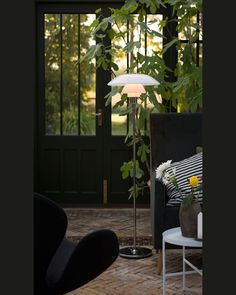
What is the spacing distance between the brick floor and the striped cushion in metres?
0.51

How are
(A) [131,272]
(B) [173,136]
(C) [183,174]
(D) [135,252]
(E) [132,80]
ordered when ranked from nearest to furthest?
(A) [131,272]
(C) [183,174]
(E) [132,80]
(D) [135,252]
(B) [173,136]

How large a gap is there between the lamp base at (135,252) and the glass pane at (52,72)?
2427 millimetres

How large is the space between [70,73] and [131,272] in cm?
319

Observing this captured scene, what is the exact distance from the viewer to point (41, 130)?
641 centimetres

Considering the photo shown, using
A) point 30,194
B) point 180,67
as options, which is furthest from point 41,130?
point 30,194

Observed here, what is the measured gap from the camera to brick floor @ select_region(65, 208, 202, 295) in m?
3.40

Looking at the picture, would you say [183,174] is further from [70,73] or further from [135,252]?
[70,73]

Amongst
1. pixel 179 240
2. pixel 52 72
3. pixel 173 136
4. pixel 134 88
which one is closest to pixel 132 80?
pixel 134 88

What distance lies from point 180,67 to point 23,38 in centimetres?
513

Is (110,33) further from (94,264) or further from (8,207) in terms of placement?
(8,207)

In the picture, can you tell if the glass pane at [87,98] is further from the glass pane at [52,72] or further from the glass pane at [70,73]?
the glass pane at [52,72]

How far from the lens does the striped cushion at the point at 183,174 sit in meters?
3.80

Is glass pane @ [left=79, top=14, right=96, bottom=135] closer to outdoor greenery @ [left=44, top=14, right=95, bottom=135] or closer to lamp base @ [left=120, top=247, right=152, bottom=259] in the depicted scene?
outdoor greenery @ [left=44, top=14, right=95, bottom=135]

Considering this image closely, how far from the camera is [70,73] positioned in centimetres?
641
